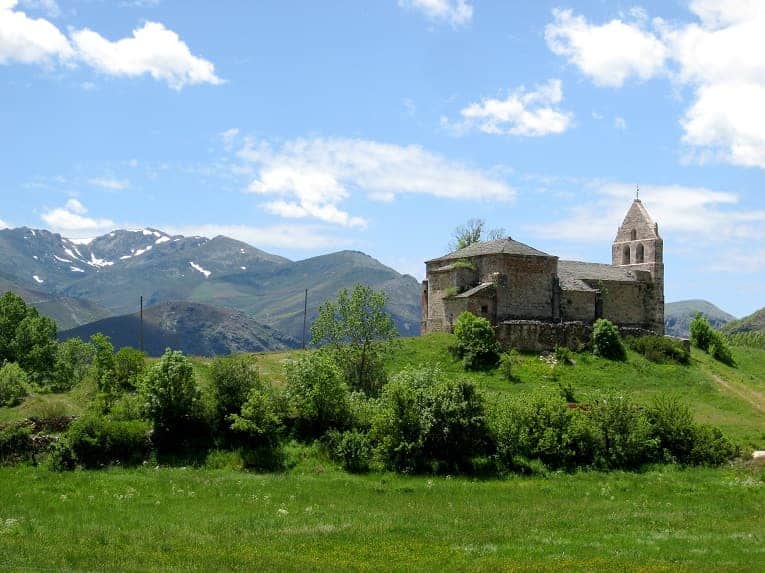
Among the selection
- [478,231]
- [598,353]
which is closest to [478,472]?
[598,353]

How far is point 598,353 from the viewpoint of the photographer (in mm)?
56562

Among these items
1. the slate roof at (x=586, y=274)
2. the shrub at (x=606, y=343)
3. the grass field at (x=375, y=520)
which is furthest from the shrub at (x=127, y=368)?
the slate roof at (x=586, y=274)

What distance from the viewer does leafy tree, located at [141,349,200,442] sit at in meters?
36.3

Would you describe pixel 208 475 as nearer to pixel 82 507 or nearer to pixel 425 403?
pixel 82 507

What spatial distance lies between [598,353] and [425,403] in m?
25.3

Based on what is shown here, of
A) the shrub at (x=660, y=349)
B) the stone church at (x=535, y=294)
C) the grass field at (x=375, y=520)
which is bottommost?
the grass field at (x=375, y=520)

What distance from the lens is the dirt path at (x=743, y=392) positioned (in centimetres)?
4975

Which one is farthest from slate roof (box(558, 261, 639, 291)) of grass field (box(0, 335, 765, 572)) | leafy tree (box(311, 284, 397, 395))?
grass field (box(0, 335, 765, 572))

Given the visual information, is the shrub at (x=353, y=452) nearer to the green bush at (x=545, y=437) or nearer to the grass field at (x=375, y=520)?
the grass field at (x=375, y=520)

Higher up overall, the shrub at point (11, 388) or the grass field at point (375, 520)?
the shrub at point (11, 388)

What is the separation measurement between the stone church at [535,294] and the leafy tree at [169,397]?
26.7m

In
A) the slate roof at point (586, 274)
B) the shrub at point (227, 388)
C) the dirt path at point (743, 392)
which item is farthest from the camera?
the slate roof at point (586, 274)

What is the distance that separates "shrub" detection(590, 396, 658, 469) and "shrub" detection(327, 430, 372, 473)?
35.6 feet

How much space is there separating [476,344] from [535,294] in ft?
37.0
